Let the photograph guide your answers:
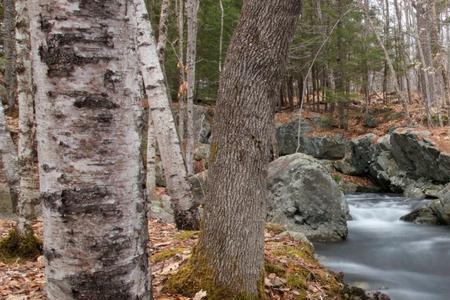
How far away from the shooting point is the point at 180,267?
12.6ft

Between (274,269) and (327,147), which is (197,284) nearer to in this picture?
(274,269)

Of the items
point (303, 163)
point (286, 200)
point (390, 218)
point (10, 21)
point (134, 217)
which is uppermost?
point (10, 21)

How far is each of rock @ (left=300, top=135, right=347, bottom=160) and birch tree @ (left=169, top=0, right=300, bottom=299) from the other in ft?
62.4

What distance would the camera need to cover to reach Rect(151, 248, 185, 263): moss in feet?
14.3

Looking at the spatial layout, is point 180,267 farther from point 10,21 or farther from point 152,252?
point 10,21

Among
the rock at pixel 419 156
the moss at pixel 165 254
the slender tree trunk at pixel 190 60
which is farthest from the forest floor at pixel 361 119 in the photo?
the moss at pixel 165 254

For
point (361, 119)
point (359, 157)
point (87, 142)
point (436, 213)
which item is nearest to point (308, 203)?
point (436, 213)

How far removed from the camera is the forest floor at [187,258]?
3.70 meters

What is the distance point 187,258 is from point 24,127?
2.63m

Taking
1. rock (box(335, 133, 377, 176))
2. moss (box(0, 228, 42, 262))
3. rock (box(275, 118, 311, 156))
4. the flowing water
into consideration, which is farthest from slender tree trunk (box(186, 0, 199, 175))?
rock (box(275, 118, 311, 156))

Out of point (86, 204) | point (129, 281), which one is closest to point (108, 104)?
point (86, 204)

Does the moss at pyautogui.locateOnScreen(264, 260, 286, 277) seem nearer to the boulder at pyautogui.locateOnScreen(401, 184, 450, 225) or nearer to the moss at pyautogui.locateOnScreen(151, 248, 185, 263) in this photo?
the moss at pyautogui.locateOnScreen(151, 248, 185, 263)

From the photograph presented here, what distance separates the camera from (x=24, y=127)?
514cm

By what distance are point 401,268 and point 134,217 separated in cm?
819
